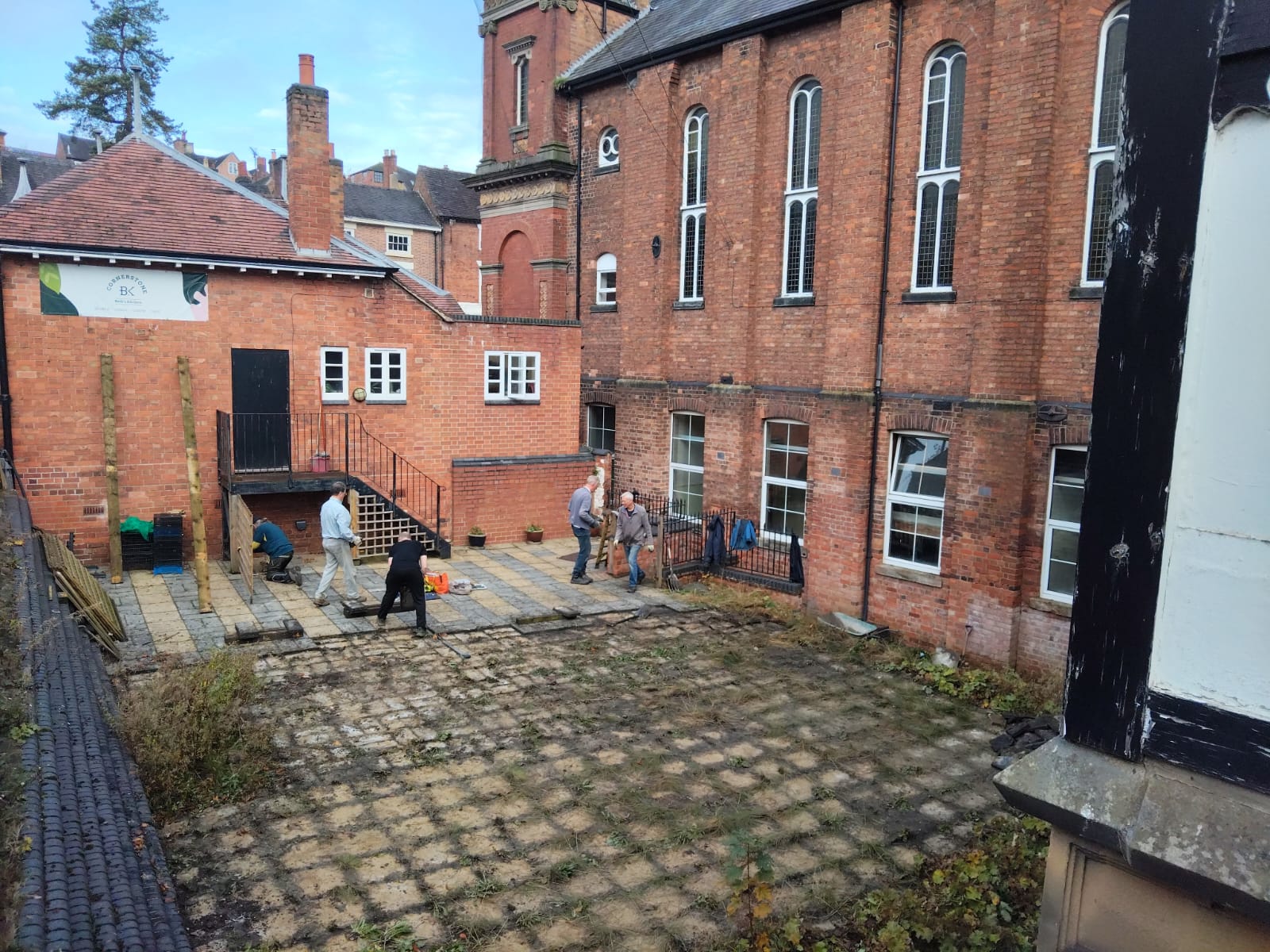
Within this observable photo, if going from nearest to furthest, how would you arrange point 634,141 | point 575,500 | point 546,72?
point 575,500, point 634,141, point 546,72

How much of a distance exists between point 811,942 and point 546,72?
66.1 feet

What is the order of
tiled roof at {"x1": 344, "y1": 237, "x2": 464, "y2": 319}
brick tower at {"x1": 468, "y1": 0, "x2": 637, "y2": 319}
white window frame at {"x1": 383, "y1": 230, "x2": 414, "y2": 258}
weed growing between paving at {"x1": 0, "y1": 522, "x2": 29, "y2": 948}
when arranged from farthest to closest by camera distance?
white window frame at {"x1": 383, "y1": 230, "x2": 414, "y2": 258}
brick tower at {"x1": 468, "y1": 0, "x2": 637, "y2": 319}
tiled roof at {"x1": 344, "y1": 237, "x2": 464, "y2": 319}
weed growing between paving at {"x1": 0, "y1": 522, "x2": 29, "y2": 948}

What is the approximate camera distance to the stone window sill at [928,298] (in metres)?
13.1

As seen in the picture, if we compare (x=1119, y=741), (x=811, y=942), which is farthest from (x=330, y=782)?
(x=1119, y=741)

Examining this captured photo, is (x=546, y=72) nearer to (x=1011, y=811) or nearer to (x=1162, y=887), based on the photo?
(x=1011, y=811)

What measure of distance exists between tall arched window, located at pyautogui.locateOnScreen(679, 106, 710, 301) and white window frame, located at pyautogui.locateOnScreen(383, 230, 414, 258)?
29.5m

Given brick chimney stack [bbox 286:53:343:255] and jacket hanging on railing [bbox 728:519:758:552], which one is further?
brick chimney stack [bbox 286:53:343:255]

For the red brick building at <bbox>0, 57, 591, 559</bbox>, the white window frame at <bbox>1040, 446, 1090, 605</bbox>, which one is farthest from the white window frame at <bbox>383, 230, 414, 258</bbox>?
the white window frame at <bbox>1040, 446, 1090, 605</bbox>

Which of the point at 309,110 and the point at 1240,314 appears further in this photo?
the point at 309,110

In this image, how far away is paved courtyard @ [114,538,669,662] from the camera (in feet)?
Answer: 39.6

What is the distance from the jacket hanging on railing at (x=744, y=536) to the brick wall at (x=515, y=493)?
4.67 m

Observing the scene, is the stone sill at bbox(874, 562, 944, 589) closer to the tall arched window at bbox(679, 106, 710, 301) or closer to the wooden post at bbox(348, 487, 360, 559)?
the tall arched window at bbox(679, 106, 710, 301)

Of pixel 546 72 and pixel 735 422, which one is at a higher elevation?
pixel 546 72

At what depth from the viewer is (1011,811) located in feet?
27.0
